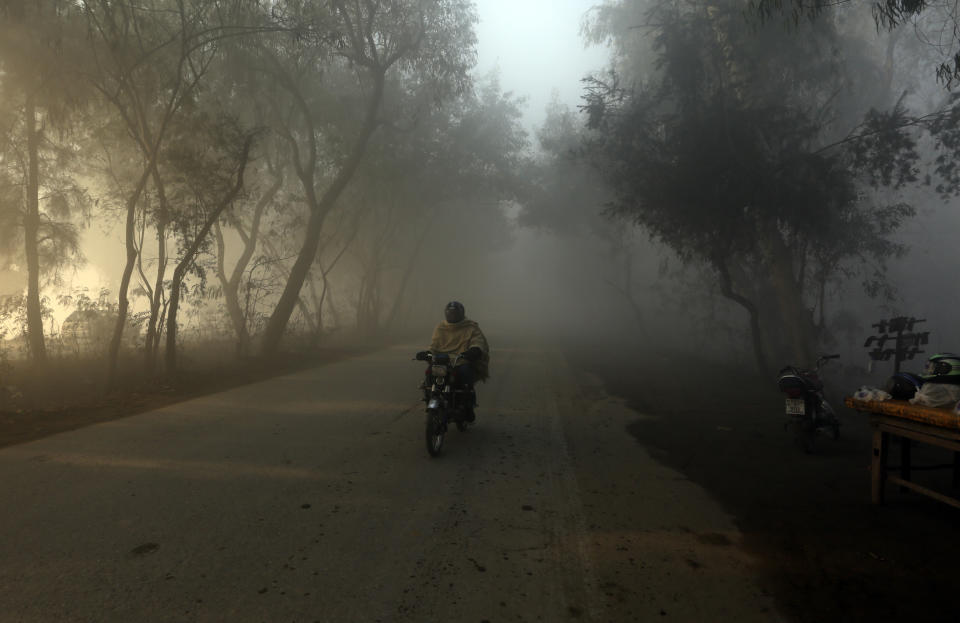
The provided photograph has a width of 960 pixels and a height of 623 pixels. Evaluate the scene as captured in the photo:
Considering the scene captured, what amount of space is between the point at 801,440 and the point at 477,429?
4.09 meters

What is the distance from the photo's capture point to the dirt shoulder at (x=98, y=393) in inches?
308

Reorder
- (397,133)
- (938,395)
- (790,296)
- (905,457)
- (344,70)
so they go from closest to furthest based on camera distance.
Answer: (938,395)
(905,457)
(790,296)
(344,70)
(397,133)

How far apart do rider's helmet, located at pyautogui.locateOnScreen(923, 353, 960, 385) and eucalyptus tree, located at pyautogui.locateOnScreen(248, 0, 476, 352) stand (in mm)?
13265

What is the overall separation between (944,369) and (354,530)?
15.8ft

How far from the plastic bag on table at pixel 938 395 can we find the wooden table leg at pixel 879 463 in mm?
488

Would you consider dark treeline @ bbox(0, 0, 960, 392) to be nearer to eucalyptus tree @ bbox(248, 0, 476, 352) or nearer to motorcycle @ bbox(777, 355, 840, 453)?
eucalyptus tree @ bbox(248, 0, 476, 352)

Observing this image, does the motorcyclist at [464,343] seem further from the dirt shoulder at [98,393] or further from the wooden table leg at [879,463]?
the dirt shoulder at [98,393]

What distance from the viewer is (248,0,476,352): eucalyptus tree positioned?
16000 mm

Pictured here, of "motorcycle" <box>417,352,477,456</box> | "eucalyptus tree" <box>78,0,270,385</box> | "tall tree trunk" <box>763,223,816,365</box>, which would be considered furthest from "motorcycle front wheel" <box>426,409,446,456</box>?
"tall tree trunk" <box>763,223,816,365</box>

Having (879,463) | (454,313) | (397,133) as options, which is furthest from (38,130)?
(879,463)

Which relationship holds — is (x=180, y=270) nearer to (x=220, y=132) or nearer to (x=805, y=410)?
(x=220, y=132)

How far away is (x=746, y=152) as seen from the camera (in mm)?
12672

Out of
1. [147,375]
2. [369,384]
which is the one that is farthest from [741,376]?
[147,375]

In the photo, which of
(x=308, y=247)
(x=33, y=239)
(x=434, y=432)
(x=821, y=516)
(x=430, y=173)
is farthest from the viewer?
(x=430, y=173)
